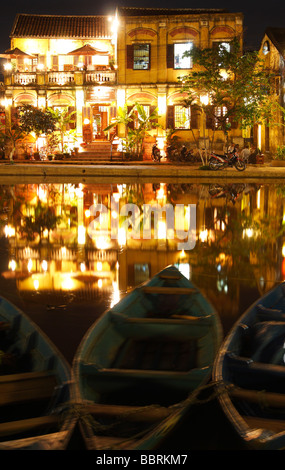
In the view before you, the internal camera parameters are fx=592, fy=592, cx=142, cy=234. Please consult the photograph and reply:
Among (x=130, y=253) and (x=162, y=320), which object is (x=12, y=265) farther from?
(x=162, y=320)

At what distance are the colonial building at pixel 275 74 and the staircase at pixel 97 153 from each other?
8899 mm

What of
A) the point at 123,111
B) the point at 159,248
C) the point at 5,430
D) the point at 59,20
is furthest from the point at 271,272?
the point at 59,20

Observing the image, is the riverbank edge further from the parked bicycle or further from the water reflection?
the parked bicycle

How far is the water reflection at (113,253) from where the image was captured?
23.2 feet

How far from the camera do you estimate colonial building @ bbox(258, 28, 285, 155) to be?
33.1 metres

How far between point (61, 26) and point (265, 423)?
125ft

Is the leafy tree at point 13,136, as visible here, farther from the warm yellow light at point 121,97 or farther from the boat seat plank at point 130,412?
the boat seat plank at point 130,412

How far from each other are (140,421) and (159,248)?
7056 millimetres

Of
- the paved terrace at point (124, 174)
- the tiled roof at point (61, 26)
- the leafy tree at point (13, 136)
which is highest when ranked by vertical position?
the tiled roof at point (61, 26)

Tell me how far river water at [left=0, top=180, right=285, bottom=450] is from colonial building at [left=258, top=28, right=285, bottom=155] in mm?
16060

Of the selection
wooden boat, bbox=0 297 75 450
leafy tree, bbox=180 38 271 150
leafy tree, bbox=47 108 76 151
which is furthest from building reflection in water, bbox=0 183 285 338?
leafy tree, bbox=47 108 76 151

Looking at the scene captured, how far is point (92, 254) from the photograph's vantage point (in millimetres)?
9922

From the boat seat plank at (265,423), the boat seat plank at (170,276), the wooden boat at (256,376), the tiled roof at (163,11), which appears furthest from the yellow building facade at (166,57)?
the boat seat plank at (265,423)

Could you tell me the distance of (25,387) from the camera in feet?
12.7
